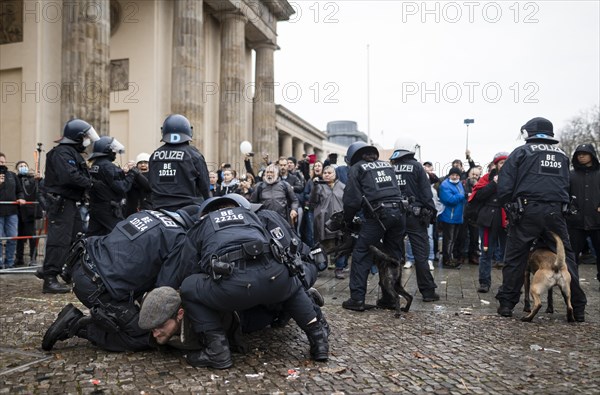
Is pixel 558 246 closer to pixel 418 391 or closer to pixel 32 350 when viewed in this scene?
pixel 418 391

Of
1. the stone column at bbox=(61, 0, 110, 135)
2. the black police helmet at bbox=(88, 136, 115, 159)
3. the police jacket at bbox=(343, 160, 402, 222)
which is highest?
the stone column at bbox=(61, 0, 110, 135)

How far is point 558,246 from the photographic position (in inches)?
228

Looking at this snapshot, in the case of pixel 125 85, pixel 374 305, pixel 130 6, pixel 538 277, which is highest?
pixel 130 6

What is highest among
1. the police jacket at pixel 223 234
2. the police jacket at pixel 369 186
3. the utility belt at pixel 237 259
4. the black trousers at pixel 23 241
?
the police jacket at pixel 369 186

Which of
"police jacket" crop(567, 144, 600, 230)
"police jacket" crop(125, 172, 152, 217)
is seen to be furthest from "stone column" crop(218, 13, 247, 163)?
"police jacket" crop(567, 144, 600, 230)

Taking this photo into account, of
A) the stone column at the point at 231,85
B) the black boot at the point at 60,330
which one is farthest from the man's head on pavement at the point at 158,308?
the stone column at the point at 231,85

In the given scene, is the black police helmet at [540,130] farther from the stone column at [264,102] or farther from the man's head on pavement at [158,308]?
the stone column at [264,102]

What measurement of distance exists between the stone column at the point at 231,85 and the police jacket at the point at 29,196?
14384 millimetres

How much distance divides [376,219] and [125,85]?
58.2ft

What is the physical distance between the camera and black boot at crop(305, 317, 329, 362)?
4.17 m

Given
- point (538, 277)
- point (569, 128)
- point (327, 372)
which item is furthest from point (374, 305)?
point (569, 128)

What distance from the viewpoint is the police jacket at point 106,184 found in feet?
25.4

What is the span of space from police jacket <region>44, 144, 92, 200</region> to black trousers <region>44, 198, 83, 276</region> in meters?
0.16

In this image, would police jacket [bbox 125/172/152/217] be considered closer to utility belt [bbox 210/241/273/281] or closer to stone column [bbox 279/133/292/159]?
utility belt [bbox 210/241/273/281]
